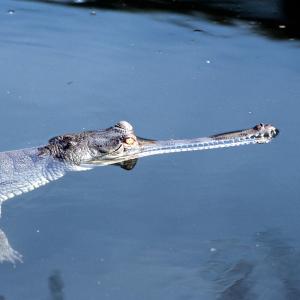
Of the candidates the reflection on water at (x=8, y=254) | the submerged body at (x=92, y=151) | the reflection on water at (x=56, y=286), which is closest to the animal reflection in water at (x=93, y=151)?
the submerged body at (x=92, y=151)

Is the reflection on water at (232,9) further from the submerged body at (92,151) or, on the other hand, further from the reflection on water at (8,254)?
the reflection on water at (8,254)

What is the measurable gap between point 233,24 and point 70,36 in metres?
2.42

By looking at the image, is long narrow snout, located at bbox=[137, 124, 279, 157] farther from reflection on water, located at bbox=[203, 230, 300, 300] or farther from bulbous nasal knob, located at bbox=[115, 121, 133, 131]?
reflection on water, located at bbox=[203, 230, 300, 300]

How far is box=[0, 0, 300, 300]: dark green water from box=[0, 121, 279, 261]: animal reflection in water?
0.12 metres

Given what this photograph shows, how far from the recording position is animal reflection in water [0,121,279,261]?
672cm

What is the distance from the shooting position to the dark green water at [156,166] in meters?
5.45

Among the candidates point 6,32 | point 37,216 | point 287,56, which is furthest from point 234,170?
point 6,32

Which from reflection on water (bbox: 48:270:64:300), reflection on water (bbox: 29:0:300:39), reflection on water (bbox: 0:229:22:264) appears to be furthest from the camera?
reflection on water (bbox: 29:0:300:39)

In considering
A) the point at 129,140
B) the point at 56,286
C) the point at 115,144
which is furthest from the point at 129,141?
the point at 56,286

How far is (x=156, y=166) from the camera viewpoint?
678 cm

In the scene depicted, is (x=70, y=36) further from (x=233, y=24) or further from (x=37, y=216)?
(x=37, y=216)

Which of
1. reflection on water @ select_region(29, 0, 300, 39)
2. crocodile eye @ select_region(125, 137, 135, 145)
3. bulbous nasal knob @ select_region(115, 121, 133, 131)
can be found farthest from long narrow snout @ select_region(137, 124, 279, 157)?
reflection on water @ select_region(29, 0, 300, 39)

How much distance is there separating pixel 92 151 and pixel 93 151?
0.01 meters

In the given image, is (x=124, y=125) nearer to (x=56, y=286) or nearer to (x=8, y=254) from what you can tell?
(x=8, y=254)
